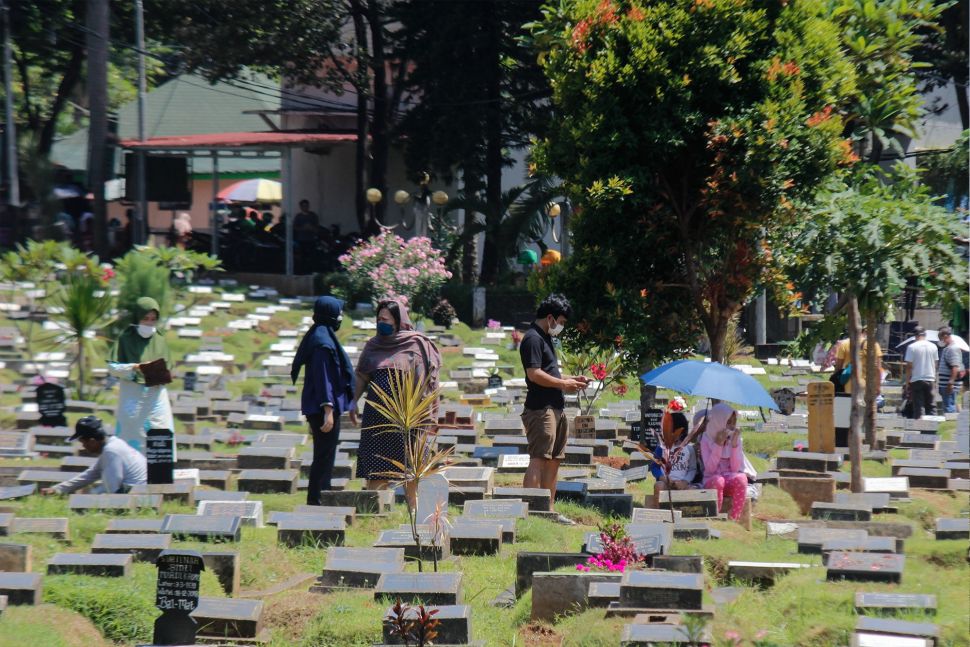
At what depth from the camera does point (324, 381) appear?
394 inches

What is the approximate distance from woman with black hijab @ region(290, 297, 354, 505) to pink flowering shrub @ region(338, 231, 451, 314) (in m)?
14.2

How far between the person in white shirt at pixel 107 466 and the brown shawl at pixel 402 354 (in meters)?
1.98

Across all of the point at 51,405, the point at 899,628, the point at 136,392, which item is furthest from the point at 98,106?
the point at 899,628

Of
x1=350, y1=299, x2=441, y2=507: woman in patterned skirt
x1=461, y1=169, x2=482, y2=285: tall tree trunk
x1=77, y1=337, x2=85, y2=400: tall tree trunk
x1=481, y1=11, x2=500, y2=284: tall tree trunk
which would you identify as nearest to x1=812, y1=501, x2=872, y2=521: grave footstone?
x1=350, y1=299, x2=441, y2=507: woman in patterned skirt

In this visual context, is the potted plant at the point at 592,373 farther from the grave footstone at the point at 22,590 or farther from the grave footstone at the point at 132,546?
the grave footstone at the point at 22,590

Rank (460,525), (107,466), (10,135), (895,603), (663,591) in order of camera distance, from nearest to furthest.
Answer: (895,603) < (663,591) < (460,525) < (107,466) < (10,135)

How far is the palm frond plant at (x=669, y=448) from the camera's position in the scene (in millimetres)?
9695

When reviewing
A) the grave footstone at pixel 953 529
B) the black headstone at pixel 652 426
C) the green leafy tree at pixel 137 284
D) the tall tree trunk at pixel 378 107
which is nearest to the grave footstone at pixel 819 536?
the grave footstone at pixel 953 529

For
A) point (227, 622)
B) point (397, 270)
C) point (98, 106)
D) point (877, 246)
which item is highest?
point (98, 106)

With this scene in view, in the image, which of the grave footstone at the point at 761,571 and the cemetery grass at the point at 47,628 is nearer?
the cemetery grass at the point at 47,628

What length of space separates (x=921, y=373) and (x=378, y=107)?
16.5 meters

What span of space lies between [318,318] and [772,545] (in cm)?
374

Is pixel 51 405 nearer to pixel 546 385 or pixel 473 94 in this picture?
pixel 546 385

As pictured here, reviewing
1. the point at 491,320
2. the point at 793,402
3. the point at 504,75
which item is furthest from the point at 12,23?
the point at 793,402
